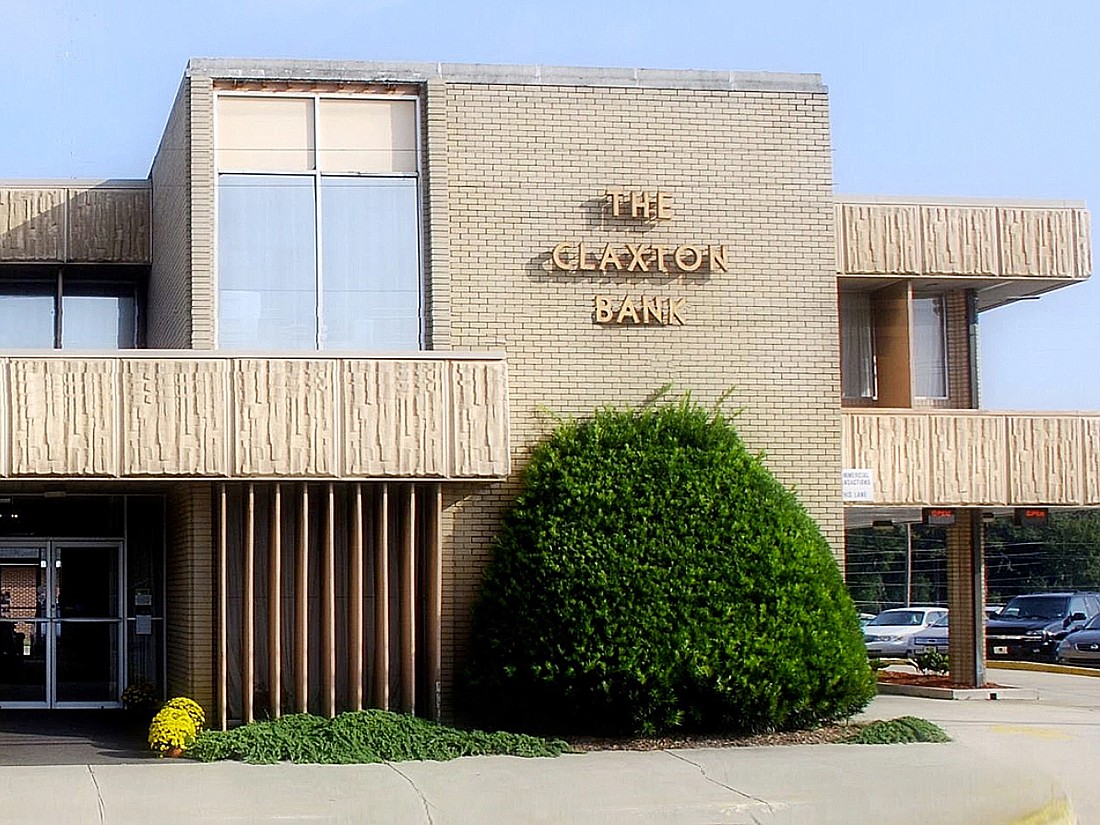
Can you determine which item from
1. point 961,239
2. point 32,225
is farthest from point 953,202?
point 32,225

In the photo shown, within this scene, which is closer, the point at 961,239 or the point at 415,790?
the point at 415,790

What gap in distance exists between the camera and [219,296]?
1900cm

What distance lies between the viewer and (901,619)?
127ft

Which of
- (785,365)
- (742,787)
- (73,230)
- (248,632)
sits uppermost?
(73,230)

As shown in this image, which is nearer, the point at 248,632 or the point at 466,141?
the point at 248,632

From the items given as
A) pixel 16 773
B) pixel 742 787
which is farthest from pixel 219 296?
pixel 742 787

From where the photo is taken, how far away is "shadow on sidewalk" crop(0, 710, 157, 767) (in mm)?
17312

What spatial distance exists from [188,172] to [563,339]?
14.9 feet

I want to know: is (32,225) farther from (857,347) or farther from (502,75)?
(857,347)

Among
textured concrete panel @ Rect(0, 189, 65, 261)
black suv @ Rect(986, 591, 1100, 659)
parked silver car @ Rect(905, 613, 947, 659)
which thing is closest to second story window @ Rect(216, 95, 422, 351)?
textured concrete panel @ Rect(0, 189, 65, 261)

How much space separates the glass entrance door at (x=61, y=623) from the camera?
22641mm

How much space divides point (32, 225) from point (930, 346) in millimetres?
12277

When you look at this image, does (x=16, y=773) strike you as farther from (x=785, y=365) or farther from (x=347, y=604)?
(x=785, y=365)

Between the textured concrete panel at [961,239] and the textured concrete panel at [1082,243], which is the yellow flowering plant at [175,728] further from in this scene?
the textured concrete panel at [1082,243]
